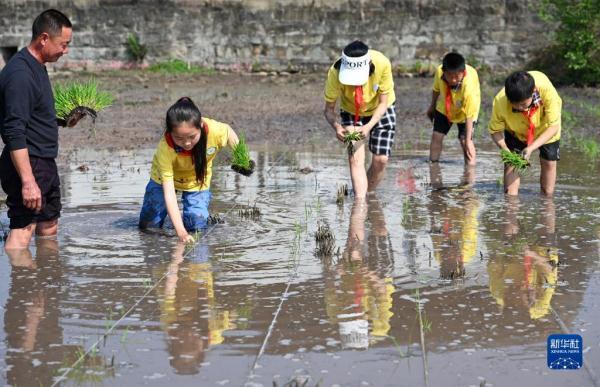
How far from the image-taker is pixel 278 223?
27.8 ft

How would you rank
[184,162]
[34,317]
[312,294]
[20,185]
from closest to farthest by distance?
[34,317] → [312,294] → [20,185] → [184,162]

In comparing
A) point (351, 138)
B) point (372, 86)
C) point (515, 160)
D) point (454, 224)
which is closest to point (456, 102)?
point (372, 86)

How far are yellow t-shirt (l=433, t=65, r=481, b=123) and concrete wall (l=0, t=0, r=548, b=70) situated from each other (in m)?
10.7

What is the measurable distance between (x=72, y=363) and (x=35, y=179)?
2481mm

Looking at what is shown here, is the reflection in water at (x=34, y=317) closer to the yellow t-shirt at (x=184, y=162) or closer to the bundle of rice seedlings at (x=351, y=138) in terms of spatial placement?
the yellow t-shirt at (x=184, y=162)

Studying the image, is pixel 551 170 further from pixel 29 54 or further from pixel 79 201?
pixel 29 54

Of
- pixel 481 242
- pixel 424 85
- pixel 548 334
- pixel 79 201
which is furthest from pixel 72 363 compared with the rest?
pixel 424 85

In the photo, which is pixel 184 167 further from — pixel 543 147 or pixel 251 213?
pixel 543 147

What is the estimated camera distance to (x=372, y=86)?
9.32m

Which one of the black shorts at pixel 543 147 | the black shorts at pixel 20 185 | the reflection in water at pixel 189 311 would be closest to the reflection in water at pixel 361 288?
the reflection in water at pixel 189 311

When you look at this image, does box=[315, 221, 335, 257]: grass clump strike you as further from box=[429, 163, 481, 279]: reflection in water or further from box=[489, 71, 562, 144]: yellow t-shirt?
box=[489, 71, 562, 144]: yellow t-shirt

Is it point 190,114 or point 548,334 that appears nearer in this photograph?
point 548,334

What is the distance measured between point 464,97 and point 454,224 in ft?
11.2

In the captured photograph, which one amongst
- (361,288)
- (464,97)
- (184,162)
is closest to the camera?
(361,288)
